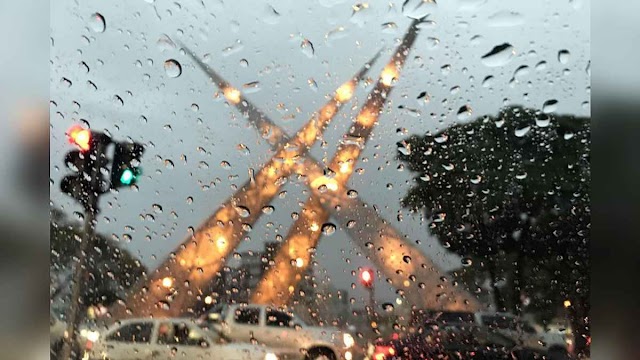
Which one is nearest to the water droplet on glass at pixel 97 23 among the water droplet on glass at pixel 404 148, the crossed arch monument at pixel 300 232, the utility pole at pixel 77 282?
the crossed arch monument at pixel 300 232

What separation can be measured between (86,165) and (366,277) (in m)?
0.87

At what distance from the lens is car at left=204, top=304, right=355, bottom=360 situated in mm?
1458

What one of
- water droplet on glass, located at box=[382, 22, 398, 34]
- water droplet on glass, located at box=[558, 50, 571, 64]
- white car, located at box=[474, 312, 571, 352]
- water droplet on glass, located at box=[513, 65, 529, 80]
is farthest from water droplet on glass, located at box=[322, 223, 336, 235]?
water droplet on glass, located at box=[558, 50, 571, 64]

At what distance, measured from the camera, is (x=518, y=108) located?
5.08 feet

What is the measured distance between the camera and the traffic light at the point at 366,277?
1446 mm

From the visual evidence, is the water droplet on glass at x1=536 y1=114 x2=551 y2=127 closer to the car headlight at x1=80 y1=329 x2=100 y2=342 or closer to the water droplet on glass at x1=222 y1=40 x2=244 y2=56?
the water droplet on glass at x1=222 y1=40 x2=244 y2=56

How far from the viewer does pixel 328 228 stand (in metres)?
1.49

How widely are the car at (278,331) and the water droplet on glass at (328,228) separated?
25 centimetres

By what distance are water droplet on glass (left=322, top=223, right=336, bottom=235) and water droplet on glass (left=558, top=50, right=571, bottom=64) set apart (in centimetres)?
79

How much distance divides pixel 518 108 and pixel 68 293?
1.40m

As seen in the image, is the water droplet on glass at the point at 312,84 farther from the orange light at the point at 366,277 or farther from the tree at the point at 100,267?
the tree at the point at 100,267

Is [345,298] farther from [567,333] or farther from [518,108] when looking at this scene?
[518,108]

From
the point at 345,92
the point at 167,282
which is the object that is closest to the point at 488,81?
the point at 345,92

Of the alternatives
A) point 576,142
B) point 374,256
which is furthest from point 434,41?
point 374,256
